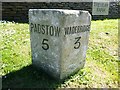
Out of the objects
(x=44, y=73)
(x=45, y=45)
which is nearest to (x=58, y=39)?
(x=45, y=45)

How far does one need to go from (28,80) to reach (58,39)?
2.97 ft

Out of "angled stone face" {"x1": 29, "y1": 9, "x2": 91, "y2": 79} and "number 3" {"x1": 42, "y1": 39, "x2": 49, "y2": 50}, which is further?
"number 3" {"x1": 42, "y1": 39, "x2": 49, "y2": 50}

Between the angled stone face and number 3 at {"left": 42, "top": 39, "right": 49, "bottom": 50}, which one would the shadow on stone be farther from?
number 3 at {"left": 42, "top": 39, "right": 49, "bottom": 50}

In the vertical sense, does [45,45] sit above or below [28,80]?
above

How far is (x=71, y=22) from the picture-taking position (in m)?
4.47

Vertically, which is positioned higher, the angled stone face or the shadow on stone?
the angled stone face

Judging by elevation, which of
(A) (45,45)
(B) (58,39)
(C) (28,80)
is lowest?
(C) (28,80)

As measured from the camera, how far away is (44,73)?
4.80 metres

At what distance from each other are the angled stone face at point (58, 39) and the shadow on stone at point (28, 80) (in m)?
0.13

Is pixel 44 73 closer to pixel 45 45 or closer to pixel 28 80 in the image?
pixel 28 80

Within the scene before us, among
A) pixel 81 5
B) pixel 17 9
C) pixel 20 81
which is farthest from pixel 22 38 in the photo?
pixel 81 5

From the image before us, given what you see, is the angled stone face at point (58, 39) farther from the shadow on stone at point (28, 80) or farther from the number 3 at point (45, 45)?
the shadow on stone at point (28, 80)

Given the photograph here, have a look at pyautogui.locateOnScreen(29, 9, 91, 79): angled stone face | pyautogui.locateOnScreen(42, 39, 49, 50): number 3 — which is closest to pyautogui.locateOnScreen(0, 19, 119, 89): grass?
pyautogui.locateOnScreen(29, 9, 91, 79): angled stone face

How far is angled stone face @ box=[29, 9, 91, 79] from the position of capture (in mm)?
4406
